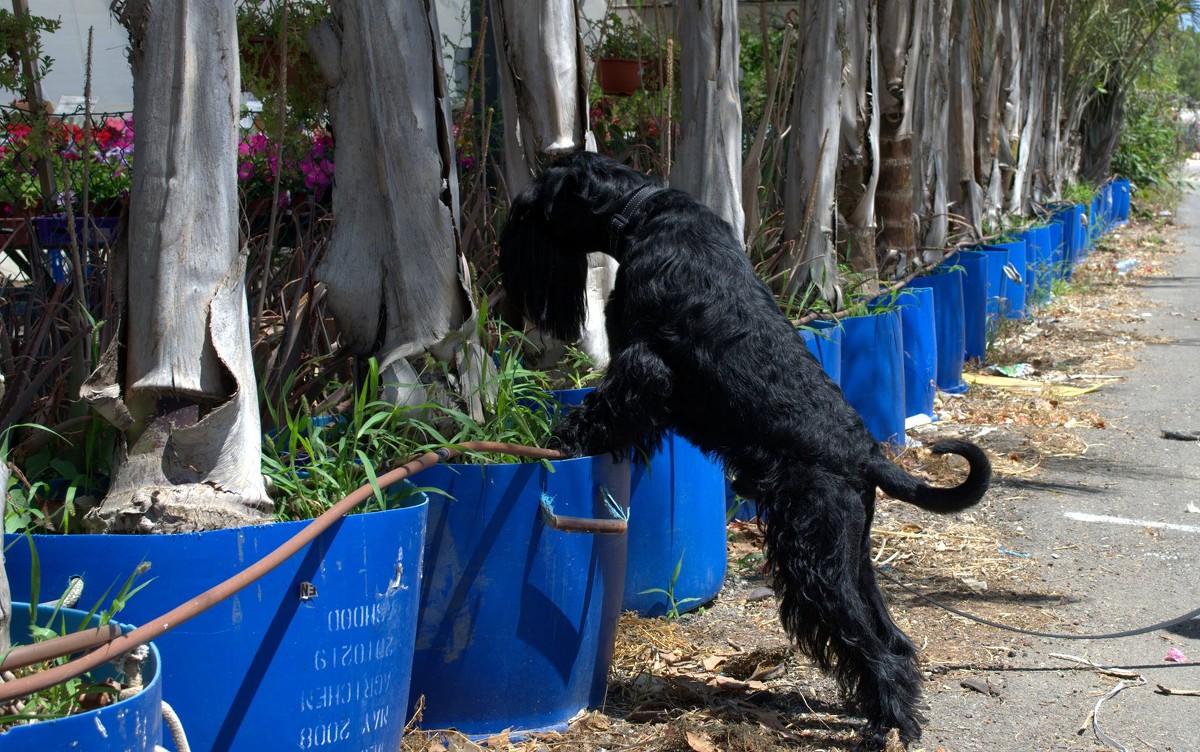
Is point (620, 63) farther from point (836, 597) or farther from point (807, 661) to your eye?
point (836, 597)

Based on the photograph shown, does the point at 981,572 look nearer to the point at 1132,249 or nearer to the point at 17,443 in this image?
the point at 17,443

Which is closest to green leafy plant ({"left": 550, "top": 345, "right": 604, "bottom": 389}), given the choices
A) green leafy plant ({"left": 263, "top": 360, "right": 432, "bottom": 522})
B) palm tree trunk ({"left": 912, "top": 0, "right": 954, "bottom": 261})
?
green leafy plant ({"left": 263, "top": 360, "right": 432, "bottom": 522})

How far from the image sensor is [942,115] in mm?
9195

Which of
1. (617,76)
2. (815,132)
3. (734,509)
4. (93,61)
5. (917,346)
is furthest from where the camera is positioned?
(93,61)

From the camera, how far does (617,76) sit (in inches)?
261

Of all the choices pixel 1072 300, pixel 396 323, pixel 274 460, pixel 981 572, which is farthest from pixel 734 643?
pixel 1072 300

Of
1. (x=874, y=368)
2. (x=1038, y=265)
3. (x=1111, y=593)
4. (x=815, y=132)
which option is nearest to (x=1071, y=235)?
(x=1038, y=265)

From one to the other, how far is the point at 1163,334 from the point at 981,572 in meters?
6.43

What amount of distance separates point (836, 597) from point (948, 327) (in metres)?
4.33

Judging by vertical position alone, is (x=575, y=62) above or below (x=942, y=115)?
below

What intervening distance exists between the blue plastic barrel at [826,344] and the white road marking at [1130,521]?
4.02ft

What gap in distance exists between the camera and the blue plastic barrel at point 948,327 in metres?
6.62

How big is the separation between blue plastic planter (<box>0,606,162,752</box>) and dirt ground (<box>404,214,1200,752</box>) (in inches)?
45.5

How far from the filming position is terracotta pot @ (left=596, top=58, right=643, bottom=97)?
21.4ft
